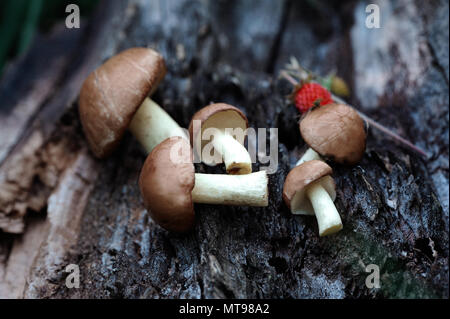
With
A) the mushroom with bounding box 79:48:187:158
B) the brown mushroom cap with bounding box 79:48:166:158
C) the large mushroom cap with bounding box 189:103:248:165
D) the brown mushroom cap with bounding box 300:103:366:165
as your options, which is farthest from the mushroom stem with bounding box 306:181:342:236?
the brown mushroom cap with bounding box 79:48:166:158

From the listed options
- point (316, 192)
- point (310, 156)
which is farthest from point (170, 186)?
point (310, 156)

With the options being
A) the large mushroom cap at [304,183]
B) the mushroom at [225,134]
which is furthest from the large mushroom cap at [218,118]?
the large mushroom cap at [304,183]

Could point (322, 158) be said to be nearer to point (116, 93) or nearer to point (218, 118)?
point (218, 118)

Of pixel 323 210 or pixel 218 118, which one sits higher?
pixel 218 118

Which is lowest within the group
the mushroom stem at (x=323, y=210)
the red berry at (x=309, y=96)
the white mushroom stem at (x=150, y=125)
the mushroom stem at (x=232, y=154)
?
the mushroom stem at (x=323, y=210)

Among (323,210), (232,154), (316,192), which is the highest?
(232,154)

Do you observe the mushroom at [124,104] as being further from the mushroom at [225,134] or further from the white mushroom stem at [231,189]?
the white mushroom stem at [231,189]
